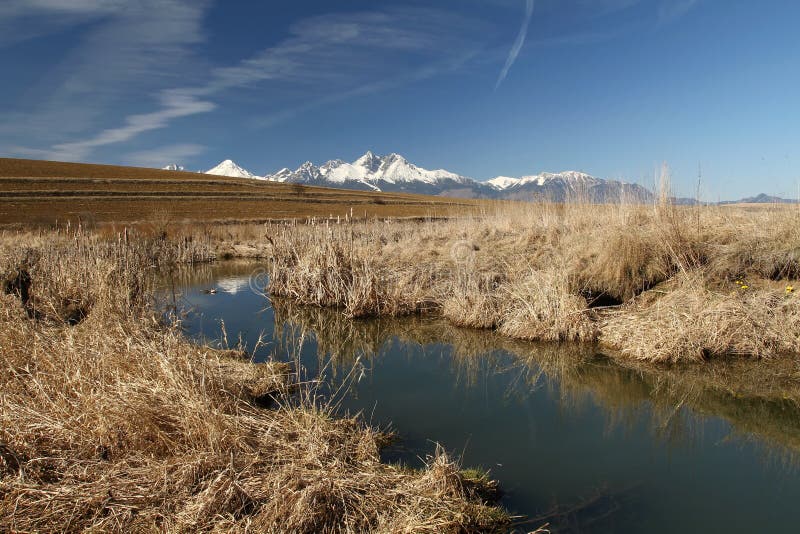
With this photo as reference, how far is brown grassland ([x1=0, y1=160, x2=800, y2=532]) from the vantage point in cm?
345

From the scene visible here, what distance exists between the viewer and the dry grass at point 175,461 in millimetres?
3305

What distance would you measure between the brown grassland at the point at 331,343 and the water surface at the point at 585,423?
0.20m

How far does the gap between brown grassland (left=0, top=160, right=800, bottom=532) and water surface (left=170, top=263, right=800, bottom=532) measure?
197mm

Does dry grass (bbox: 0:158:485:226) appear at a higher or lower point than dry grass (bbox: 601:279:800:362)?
higher

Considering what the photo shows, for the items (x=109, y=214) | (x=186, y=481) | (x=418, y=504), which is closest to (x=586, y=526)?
(x=418, y=504)

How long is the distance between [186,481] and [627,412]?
4.89 m

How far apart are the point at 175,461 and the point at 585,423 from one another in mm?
4241

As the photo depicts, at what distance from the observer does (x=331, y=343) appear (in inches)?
361

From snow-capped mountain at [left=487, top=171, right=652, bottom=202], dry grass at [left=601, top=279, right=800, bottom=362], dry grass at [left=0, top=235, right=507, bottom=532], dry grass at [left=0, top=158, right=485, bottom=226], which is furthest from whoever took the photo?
dry grass at [left=0, top=158, right=485, bottom=226]

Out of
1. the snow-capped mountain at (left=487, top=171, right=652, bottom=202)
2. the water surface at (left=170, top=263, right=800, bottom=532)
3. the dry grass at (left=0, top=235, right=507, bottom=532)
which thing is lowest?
the water surface at (left=170, top=263, right=800, bottom=532)

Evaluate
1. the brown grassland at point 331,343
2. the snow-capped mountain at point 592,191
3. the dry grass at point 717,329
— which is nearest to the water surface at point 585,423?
the brown grassland at point 331,343

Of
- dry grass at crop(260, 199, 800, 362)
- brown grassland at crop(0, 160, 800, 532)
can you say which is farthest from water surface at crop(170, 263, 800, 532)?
dry grass at crop(260, 199, 800, 362)

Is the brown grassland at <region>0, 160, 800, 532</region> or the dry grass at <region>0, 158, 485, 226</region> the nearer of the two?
the brown grassland at <region>0, 160, 800, 532</region>

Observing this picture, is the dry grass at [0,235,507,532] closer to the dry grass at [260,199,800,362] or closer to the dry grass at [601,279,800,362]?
A: the dry grass at [601,279,800,362]
